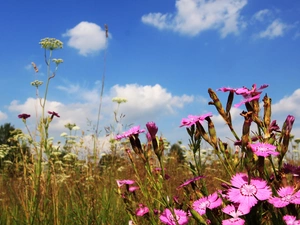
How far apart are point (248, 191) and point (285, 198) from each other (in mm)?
130

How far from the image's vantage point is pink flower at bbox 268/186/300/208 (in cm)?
117

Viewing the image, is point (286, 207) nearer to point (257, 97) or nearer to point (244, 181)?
point (244, 181)

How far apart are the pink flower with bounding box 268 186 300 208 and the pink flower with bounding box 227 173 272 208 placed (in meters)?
0.04

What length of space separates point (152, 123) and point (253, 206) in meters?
0.51

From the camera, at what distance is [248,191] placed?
119cm

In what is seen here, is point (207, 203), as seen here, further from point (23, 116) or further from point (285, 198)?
point (23, 116)

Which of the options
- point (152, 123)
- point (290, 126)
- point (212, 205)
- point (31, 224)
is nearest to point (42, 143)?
point (31, 224)

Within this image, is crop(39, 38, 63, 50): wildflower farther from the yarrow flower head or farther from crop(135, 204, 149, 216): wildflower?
crop(135, 204, 149, 216): wildflower

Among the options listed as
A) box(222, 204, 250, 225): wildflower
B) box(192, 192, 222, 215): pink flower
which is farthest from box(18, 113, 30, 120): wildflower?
box(222, 204, 250, 225): wildflower

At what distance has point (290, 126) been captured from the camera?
1.32m

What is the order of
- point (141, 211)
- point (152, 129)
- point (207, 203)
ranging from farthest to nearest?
point (141, 211), point (152, 129), point (207, 203)

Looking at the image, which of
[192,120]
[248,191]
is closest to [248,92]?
[192,120]

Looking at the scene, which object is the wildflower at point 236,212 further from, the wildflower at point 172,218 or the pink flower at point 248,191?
the wildflower at point 172,218

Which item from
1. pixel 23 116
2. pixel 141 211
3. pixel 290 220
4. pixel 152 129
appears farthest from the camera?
pixel 23 116
